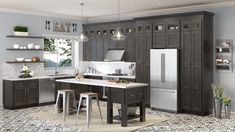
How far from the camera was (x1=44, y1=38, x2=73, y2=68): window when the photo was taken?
1062 centimetres

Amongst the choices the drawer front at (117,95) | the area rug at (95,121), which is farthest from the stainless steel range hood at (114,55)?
the drawer front at (117,95)

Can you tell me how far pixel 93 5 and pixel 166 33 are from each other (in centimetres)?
219

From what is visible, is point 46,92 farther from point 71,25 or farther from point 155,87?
point 155,87

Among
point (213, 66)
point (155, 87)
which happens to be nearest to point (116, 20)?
point (155, 87)

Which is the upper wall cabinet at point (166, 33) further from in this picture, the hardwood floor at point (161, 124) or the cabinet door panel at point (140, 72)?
the hardwood floor at point (161, 124)

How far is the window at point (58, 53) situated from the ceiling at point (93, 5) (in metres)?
1.25

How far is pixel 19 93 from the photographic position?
8.88m

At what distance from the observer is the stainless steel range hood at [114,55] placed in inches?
395

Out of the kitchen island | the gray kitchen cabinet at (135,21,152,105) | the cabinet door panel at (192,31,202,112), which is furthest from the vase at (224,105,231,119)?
the gray kitchen cabinet at (135,21,152,105)

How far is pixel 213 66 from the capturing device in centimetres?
820

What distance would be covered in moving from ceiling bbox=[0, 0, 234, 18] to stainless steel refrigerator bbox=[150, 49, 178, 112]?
1.29 metres

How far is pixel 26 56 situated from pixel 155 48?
4.09m

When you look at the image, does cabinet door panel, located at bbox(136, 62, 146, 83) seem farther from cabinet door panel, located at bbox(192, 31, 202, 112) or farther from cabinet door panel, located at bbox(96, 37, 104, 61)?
cabinet door panel, located at bbox(96, 37, 104, 61)

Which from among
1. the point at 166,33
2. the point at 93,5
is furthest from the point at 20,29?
the point at 166,33
